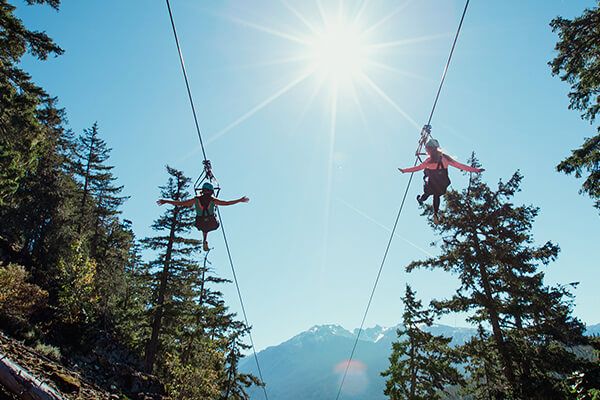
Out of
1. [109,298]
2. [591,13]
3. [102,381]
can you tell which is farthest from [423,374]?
[109,298]

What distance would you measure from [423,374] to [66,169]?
113ft

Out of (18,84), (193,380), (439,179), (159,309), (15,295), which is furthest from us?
(159,309)

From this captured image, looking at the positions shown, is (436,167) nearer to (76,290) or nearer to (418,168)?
(418,168)

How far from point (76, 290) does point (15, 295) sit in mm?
6502

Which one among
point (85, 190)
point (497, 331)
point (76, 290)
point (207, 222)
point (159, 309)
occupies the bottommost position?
point (497, 331)

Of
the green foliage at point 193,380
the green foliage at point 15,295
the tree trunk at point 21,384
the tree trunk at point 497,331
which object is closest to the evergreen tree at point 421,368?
the tree trunk at point 497,331

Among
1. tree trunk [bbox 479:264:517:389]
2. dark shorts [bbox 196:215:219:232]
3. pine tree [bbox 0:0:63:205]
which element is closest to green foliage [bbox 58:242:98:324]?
pine tree [bbox 0:0:63:205]

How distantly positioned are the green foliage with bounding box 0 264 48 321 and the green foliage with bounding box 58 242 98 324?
3645mm

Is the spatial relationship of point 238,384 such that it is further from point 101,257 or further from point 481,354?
point 481,354

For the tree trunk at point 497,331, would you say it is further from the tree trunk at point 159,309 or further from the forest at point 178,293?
the tree trunk at point 159,309

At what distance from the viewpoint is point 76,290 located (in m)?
22.6

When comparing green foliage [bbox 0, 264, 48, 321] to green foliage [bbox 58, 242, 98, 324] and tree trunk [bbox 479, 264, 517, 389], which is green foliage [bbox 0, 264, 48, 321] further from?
tree trunk [bbox 479, 264, 517, 389]

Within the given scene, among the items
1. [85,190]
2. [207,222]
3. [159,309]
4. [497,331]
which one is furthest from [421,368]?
[85,190]

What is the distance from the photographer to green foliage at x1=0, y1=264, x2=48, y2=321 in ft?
52.0
